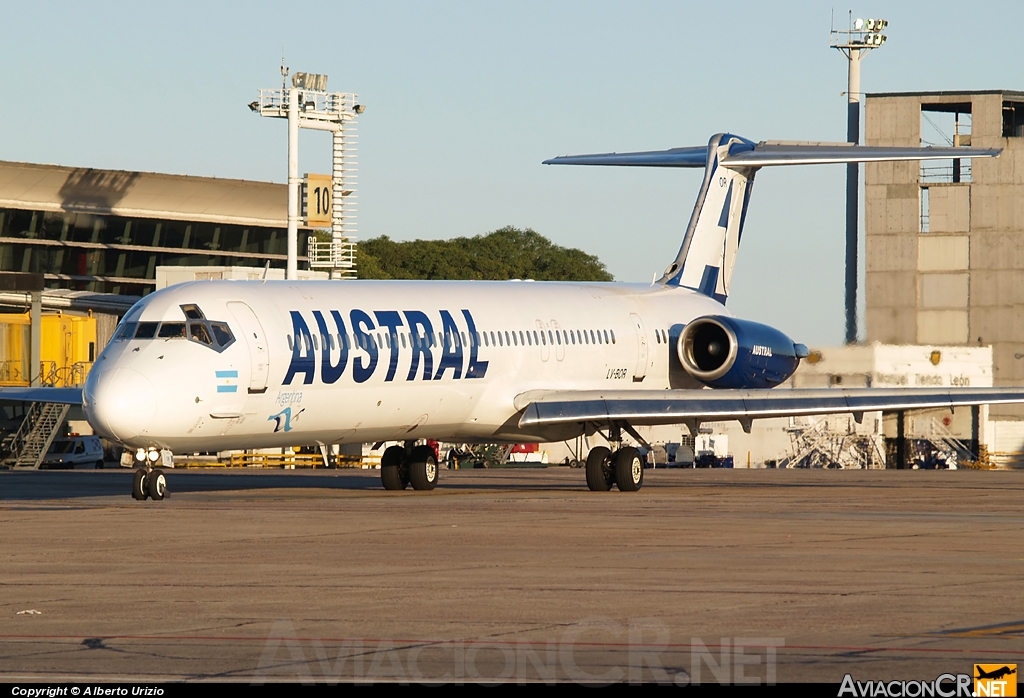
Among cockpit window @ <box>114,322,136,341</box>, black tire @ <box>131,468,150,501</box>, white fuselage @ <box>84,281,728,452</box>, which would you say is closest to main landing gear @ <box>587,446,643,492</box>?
white fuselage @ <box>84,281,728,452</box>

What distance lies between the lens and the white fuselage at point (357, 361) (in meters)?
21.8

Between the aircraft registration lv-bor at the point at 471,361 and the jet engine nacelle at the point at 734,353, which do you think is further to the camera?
the jet engine nacelle at the point at 734,353

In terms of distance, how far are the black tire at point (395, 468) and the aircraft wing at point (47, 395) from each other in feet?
18.2

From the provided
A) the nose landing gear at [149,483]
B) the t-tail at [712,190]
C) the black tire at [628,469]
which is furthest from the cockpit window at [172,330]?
the t-tail at [712,190]

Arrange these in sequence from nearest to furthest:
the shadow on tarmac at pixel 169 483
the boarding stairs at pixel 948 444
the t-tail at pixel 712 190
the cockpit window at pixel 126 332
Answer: the cockpit window at pixel 126 332 < the shadow on tarmac at pixel 169 483 < the t-tail at pixel 712 190 < the boarding stairs at pixel 948 444

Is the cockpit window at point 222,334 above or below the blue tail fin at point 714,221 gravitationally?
below

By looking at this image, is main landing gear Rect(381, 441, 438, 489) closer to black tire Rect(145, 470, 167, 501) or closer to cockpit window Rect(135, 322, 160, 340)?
black tire Rect(145, 470, 167, 501)

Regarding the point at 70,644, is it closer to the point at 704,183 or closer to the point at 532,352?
the point at 532,352

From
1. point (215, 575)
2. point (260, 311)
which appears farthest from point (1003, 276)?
point (215, 575)

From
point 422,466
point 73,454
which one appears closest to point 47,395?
point 422,466

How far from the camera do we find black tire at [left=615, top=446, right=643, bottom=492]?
28.2 meters

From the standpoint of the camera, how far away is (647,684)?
834 centimetres

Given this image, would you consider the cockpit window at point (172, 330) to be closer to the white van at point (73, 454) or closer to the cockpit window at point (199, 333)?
the cockpit window at point (199, 333)

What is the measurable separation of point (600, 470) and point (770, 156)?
9493 millimetres
